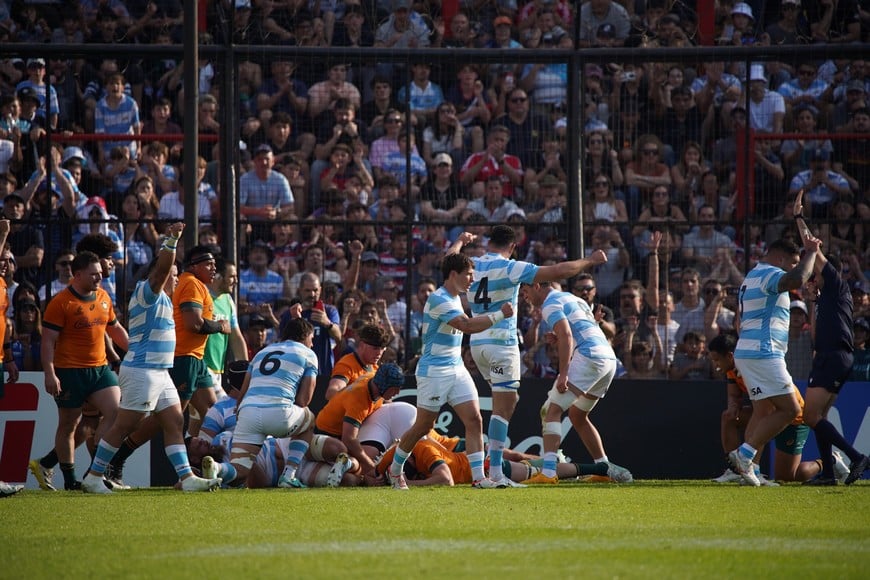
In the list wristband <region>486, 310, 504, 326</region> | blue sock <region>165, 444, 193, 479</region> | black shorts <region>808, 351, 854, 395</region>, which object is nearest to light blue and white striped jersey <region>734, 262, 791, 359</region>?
black shorts <region>808, 351, 854, 395</region>

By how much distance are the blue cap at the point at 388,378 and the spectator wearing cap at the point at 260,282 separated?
9.47ft

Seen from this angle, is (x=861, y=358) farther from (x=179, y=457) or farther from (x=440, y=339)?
(x=179, y=457)

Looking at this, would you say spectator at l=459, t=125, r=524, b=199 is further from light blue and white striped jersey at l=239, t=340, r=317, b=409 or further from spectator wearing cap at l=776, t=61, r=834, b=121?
light blue and white striped jersey at l=239, t=340, r=317, b=409

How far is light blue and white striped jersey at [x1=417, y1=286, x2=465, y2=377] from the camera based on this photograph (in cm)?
1018

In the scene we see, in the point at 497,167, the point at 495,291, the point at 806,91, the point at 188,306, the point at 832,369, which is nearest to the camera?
the point at 495,291

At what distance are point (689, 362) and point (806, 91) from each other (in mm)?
3922

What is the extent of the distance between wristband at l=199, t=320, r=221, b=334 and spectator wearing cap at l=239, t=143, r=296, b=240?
7.30ft

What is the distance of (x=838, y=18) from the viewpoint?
49.8 ft

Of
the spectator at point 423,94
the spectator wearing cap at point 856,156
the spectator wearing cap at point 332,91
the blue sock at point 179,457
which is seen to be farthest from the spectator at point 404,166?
the spectator wearing cap at point 856,156

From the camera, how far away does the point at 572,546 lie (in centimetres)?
638

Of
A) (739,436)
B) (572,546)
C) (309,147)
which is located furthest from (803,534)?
(309,147)

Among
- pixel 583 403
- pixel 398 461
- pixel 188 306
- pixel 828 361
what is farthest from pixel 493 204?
pixel 828 361

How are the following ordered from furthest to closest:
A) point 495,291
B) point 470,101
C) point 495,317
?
point 470,101
point 495,291
point 495,317

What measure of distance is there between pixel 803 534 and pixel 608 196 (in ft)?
24.5
